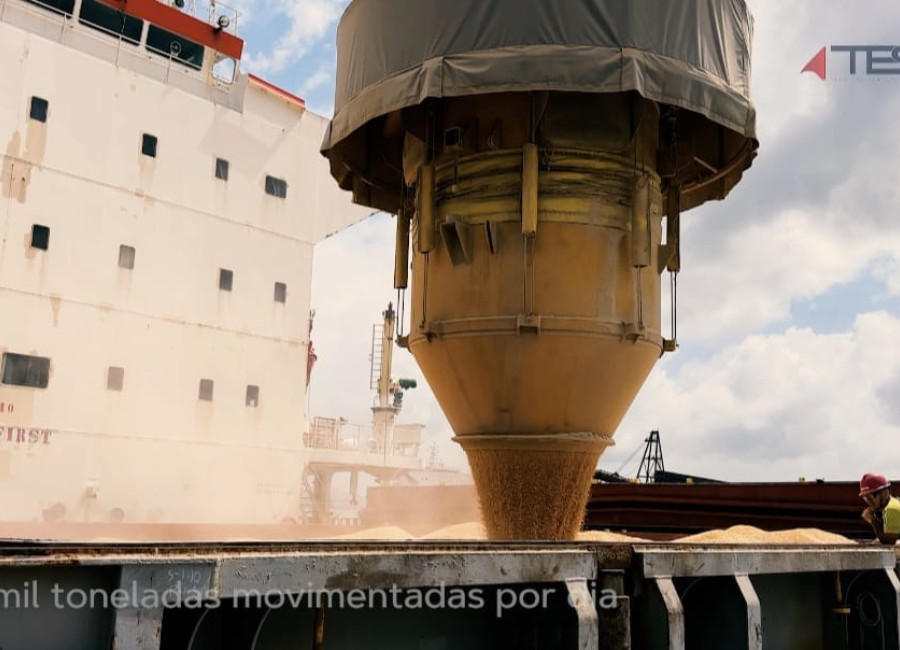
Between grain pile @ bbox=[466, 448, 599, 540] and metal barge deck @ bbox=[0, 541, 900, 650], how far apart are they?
101 inches

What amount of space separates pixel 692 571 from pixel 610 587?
1.89ft

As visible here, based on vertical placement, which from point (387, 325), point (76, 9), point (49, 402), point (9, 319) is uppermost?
point (76, 9)

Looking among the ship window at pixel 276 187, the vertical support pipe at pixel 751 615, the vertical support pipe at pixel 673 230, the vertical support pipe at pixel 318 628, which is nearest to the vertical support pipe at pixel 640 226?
the vertical support pipe at pixel 673 230

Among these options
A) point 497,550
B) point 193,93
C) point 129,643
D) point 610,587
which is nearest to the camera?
point 129,643

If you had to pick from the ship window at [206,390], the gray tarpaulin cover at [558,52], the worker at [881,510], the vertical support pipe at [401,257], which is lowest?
the worker at [881,510]

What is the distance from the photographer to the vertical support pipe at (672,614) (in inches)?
152

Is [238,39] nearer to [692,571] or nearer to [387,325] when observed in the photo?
[387,325]

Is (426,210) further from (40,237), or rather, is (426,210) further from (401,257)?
(40,237)

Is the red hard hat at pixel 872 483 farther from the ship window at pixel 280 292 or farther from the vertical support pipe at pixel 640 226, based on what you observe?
the ship window at pixel 280 292

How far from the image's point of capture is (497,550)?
3.55m

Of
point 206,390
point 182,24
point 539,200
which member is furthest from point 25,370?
point 539,200

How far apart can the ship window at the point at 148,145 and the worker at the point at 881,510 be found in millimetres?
15846

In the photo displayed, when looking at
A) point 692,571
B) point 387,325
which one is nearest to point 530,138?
point 692,571

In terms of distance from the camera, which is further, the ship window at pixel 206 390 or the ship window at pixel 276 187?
the ship window at pixel 276 187
